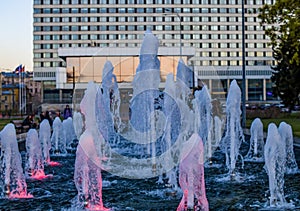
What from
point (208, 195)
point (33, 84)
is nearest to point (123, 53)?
point (208, 195)

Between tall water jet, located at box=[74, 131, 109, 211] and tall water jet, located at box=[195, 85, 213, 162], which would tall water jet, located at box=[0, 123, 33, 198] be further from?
tall water jet, located at box=[195, 85, 213, 162]

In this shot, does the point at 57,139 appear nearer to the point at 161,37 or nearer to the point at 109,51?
the point at 109,51

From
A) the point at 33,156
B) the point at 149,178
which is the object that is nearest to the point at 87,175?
the point at 149,178

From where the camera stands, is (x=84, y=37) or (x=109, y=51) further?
(x=84, y=37)

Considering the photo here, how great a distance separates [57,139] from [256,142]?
293 inches

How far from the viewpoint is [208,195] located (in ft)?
27.6

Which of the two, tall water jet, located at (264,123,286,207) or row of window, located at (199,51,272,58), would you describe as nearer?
tall water jet, located at (264,123,286,207)

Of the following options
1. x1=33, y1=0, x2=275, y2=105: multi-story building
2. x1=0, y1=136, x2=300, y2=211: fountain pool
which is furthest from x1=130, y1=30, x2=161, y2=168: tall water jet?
x1=33, y1=0, x2=275, y2=105: multi-story building

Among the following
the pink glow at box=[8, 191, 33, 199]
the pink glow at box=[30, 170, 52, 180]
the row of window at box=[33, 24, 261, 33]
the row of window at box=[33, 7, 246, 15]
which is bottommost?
the pink glow at box=[30, 170, 52, 180]

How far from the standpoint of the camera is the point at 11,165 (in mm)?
9156

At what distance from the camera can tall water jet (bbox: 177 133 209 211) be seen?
630cm

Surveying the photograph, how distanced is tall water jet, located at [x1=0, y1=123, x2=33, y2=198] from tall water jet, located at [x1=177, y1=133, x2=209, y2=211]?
3.73 m

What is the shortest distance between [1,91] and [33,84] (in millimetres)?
34875

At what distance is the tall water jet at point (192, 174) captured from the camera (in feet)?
20.7
